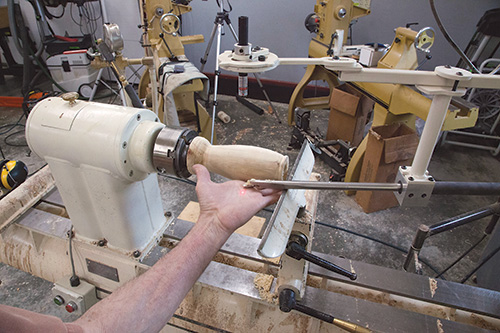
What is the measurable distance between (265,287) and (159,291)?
1.16 feet

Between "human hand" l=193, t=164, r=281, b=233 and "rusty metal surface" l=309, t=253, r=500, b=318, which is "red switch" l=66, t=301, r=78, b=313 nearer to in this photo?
"human hand" l=193, t=164, r=281, b=233

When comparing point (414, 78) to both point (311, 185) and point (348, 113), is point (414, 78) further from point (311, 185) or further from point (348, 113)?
point (348, 113)

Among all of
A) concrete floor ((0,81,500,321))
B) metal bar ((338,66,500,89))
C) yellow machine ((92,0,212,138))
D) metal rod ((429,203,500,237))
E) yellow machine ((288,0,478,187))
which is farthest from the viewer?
yellow machine ((92,0,212,138))

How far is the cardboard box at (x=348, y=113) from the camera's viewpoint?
2563 millimetres

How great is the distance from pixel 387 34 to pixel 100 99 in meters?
3.43

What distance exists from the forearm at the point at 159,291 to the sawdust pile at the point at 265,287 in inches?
10.1

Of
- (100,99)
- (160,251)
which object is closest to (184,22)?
(100,99)

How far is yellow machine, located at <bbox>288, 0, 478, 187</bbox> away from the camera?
1708 mm

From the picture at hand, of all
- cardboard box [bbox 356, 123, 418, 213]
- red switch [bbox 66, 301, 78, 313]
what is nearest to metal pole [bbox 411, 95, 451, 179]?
red switch [bbox 66, 301, 78, 313]

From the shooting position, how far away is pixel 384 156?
2.05 meters

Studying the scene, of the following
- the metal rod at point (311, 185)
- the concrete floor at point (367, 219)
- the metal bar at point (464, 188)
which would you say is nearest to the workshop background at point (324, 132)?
the concrete floor at point (367, 219)

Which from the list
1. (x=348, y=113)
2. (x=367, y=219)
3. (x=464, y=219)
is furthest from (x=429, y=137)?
(x=348, y=113)

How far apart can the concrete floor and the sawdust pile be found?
77 centimetres

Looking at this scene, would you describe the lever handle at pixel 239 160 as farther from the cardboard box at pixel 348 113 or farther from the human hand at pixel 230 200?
the cardboard box at pixel 348 113
